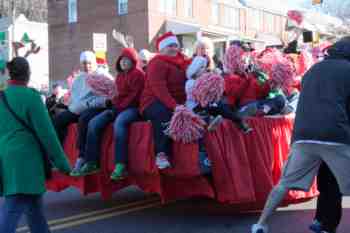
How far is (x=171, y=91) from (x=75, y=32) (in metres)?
37.6

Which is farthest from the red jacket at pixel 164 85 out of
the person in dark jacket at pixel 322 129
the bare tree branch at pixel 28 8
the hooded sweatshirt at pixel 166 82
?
the bare tree branch at pixel 28 8

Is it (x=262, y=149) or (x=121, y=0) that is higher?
(x=121, y=0)

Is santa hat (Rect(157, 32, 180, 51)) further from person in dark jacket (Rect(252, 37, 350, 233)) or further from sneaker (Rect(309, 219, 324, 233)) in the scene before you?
sneaker (Rect(309, 219, 324, 233))

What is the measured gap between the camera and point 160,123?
607 cm

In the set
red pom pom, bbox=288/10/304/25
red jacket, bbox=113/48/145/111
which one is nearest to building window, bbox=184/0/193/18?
red pom pom, bbox=288/10/304/25

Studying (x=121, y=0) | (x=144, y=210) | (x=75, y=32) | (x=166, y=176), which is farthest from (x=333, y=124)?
(x=75, y=32)

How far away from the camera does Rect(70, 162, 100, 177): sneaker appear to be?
6.46 metres

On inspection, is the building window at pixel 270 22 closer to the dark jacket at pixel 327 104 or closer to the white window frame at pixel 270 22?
the white window frame at pixel 270 22

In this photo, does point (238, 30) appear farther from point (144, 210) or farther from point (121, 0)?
point (144, 210)

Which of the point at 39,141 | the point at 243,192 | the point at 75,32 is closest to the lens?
the point at 39,141

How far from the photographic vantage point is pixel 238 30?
143ft

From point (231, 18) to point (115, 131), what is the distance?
37.8 metres

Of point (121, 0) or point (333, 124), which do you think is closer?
point (333, 124)

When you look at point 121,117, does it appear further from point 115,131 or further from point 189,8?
point 189,8
